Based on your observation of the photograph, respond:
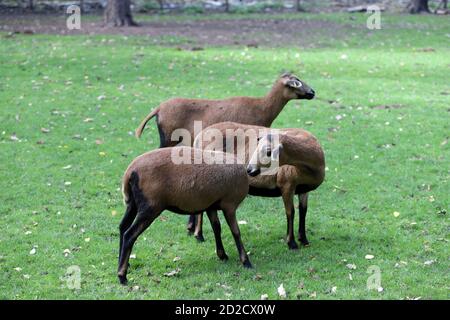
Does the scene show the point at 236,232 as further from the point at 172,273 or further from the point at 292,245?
the point at 292,245

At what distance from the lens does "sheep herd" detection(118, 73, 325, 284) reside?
725 cm

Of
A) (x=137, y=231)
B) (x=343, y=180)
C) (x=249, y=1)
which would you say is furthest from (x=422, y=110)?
(x=249, y=1)

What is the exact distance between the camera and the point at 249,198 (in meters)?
10.2

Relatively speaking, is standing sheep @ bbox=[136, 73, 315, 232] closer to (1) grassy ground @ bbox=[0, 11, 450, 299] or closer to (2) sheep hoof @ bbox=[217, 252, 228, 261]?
(1) grassy ground @ bbox=[0, 11, 450, 299]

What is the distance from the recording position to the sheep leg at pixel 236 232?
762cm

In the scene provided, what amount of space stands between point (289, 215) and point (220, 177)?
1223mm

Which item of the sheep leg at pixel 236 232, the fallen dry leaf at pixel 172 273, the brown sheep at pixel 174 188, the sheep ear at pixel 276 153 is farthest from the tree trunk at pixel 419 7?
the fallen dry leaf at pixel 172 273

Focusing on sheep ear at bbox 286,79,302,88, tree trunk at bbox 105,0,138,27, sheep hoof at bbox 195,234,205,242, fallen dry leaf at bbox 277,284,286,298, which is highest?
sheep ear at bbox 286,79,302,88

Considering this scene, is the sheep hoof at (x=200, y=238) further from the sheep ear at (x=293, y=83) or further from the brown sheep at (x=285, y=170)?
the sheep ear at (x=293, y=83)

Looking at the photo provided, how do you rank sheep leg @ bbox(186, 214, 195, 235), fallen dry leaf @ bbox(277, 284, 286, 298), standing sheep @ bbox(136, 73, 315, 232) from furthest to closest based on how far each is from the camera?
standing sheep @ bbox(136, 73, 315, 232) < sheep leg @ bbox(186, 214, 195, 235) < fallen dry leaf @ bbox(277, 284, 286, 298)

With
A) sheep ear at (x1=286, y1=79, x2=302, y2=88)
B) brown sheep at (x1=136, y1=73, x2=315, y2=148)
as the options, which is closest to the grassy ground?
brown sheep at (x1=136, y1=73, x2=315, y2=148)

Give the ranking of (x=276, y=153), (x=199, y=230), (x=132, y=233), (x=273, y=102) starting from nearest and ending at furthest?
1. (x=132, y=233)
2. (x=276, y=153)
3. (x=199, y=230)
4. (x=273, y=102)

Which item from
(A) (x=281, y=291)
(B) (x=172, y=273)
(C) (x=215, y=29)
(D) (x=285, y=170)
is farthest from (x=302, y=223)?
(C) (x=215, y=29)

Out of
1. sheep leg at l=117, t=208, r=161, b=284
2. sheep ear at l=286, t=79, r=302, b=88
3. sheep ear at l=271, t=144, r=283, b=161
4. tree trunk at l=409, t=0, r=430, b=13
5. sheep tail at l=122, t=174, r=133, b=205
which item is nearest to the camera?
sheep leg at l=117, t=208, r=161, b=284
